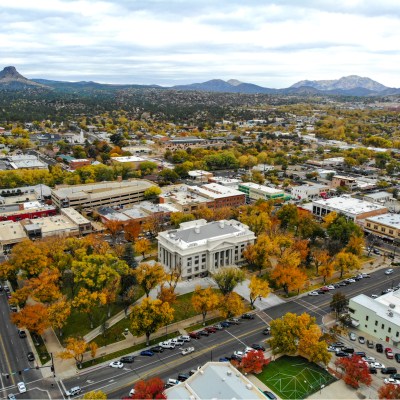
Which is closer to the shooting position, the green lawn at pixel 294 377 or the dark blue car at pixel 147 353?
the green lawn at pixel 294 377

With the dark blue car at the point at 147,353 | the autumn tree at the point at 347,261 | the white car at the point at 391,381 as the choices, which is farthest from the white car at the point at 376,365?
the dark blue car at the point at 147,353

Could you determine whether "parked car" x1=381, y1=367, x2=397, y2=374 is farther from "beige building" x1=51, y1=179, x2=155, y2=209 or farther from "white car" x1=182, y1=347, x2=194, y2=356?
"beige building" x1=51, y1=179, x2=155, y2=209

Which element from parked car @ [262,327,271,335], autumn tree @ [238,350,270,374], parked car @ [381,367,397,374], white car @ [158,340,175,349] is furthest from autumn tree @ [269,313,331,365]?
white car @ [158,340,175,349]

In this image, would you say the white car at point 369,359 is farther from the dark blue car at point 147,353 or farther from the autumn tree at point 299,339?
the dark blue car at point 147,353

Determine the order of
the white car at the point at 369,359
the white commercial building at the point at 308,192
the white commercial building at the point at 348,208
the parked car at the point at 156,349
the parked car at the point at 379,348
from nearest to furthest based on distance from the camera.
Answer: the white car at the point at 369,359, the parked car at the point at 156,349, the parked car at the point at 379,348, the white commercial building at the point at 348,208, the white commercial building at the point at 308,192

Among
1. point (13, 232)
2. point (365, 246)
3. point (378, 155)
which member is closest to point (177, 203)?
point (13, 232)

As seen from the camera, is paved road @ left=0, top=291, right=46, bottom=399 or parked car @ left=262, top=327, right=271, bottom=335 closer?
paved road @ left=0, top=291, right=46, bottom=399
